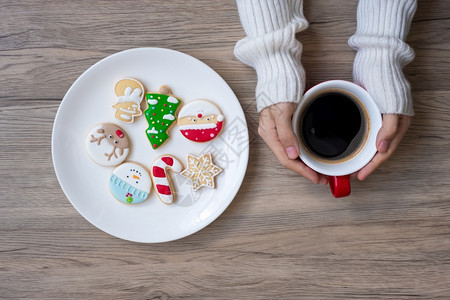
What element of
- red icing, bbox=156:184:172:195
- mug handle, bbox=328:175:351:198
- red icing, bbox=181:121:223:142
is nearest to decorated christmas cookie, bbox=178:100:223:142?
red icing, bbox=181:121:223:142

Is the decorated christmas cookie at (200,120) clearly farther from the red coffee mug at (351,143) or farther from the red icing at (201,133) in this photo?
the red coffee mug at (351,143)

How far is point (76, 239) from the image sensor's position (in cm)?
79

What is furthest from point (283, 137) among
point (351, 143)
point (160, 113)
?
point (160, 113)

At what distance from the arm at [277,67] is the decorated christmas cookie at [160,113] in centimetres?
16

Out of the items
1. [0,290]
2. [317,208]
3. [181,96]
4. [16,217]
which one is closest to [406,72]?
[317,208]

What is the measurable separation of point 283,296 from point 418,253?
0.97 ft

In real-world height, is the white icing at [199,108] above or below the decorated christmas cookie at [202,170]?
above

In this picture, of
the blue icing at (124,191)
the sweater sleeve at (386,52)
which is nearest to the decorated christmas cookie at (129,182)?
the blue icing at (124,191)

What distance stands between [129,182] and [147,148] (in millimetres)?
75

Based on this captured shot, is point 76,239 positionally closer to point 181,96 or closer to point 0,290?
point 0,290

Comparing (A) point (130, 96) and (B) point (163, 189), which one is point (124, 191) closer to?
(B) point (163, 189)

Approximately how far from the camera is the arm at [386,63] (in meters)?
0.68

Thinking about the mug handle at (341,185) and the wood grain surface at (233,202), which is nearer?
the mug handle at (341,185)

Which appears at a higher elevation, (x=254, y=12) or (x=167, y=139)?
(x=254, y=12)
